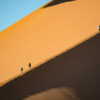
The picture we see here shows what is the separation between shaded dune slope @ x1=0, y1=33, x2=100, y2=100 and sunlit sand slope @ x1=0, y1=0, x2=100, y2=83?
784 millimetres

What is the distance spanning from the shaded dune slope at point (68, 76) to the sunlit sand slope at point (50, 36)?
784mm

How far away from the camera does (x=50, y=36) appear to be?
834cm

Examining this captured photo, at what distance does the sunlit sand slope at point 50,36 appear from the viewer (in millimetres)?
6612

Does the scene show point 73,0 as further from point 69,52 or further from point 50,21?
point 69,52

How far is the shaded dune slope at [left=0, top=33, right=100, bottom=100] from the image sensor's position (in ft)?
14.6

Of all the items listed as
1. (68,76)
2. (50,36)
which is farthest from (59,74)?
(50,36)

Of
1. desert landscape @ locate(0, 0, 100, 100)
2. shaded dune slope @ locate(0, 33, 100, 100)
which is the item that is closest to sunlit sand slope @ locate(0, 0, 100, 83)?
desert landscape @ locate(0, 0, 100, 100)

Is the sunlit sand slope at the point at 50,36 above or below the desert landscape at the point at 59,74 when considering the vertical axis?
above

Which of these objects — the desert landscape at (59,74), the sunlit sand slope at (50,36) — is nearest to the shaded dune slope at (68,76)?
the desert landscape at (59,74)

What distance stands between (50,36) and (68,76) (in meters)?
4.15

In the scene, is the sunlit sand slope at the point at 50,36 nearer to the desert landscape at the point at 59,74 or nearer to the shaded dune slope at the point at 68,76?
the desert landscape at the point at 59,74

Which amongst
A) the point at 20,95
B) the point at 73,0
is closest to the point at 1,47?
the point at 20,95

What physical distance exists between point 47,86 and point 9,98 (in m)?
1.41

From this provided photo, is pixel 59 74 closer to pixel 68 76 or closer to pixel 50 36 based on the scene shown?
pixel 68 76
